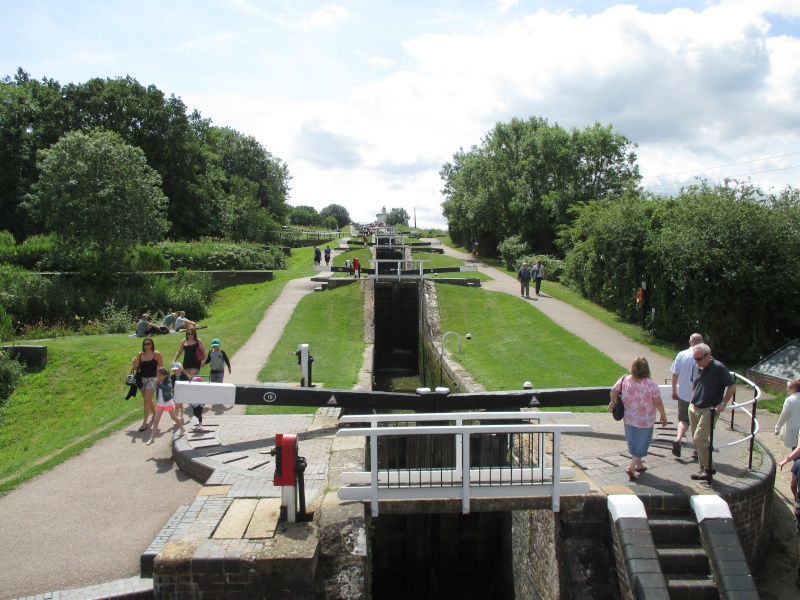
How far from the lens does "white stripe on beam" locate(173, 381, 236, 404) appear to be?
8.26 m

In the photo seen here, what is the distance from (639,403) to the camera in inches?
255

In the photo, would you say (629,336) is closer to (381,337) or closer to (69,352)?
(381,337)

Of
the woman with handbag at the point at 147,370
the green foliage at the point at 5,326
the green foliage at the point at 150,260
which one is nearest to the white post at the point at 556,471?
the woman with handbag at the point at 147,370

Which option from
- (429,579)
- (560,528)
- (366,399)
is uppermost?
(366,399)

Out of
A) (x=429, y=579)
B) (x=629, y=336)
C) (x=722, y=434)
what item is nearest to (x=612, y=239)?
(x=629, y=336)

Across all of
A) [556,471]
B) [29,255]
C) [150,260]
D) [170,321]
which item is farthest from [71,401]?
[29,255]

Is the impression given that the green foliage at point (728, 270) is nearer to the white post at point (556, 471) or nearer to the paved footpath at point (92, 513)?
the white post at point (556, 471)

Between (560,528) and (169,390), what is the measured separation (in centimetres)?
569

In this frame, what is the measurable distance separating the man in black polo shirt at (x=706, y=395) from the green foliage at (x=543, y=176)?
23419 mm

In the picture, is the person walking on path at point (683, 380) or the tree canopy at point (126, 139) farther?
the tree canopy at point (126, 139)

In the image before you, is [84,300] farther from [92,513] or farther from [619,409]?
[619,409]

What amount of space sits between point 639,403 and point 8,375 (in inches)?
552

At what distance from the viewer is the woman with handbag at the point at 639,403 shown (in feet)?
21.3

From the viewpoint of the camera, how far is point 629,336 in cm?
1725
